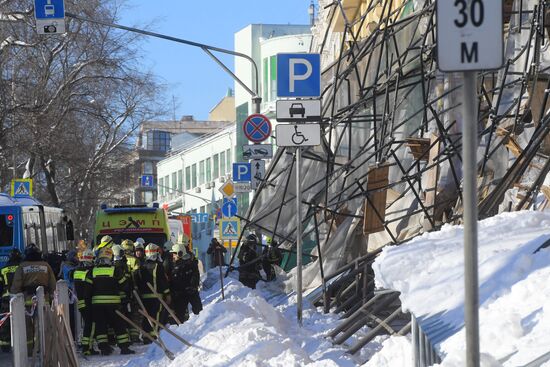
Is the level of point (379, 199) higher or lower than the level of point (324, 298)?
higher

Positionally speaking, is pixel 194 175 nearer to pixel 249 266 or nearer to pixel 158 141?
pixel 158 141

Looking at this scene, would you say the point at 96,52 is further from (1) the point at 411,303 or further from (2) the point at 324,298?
(1) the point at 411,303

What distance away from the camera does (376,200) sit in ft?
65.7

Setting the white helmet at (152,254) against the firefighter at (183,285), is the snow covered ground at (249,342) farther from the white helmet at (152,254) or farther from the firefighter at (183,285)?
the firefighter at (183,285)

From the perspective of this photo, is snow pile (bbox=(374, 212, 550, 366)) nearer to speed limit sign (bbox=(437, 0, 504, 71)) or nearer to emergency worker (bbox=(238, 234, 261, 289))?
speed limit sign (bbox=(437, 0, 504, 71))

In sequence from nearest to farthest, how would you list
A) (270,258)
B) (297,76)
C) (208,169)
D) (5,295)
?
(297,76) → (5,295) → (270,258) → (208,169)

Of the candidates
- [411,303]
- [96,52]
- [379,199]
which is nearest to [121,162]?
[96,52]

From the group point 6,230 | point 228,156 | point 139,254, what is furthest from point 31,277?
point 228,156

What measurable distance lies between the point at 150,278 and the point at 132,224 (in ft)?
39.0

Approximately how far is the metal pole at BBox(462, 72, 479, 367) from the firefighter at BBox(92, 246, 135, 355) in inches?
508

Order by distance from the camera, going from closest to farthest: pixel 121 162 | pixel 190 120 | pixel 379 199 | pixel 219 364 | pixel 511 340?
pixel 511 340
pixel 219 364
pixel 379 199
pixel 121 162
pixel 190 120

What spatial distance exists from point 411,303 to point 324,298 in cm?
934

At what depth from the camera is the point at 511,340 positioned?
7.71 meters

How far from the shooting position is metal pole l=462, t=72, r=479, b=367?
5.93 meters
